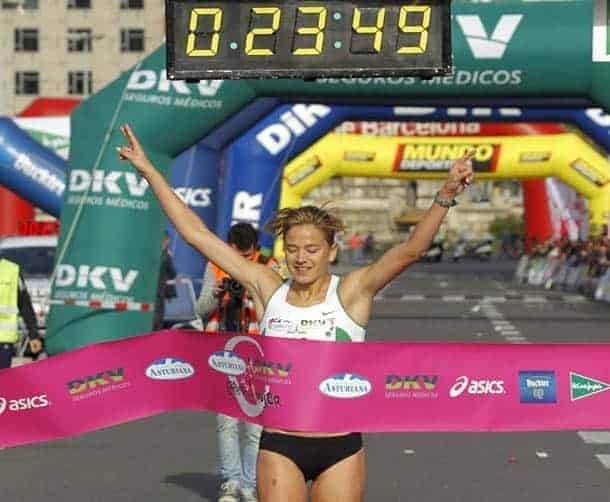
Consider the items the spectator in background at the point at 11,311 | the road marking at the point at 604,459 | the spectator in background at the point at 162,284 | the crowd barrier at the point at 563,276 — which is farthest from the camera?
the crowd barrier at the point at 563,276

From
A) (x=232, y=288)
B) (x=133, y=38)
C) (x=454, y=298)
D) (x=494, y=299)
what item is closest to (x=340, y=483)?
(x=232, y=288)

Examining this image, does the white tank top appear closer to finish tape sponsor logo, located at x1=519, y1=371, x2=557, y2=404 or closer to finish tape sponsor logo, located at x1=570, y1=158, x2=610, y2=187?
finish tape sponsor logo, located at x1=519, y1=371, x2=557, y2=404

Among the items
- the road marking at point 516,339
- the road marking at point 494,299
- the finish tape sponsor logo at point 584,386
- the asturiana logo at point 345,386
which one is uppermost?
the asturiana logo at point 345,386

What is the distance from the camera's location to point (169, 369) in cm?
744

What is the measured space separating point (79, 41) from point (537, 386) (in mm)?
96693

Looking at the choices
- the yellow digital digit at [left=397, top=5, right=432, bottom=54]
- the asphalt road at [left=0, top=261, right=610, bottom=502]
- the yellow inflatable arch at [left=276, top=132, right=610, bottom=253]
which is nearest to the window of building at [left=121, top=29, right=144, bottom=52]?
the yellow inflatable arch at [left=276, top=132, right=610, bottom=253]

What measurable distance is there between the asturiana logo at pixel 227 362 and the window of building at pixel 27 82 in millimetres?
97094

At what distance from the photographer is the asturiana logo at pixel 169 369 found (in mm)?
7352

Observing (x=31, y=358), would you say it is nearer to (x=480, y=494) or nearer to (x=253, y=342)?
(x=480, y=494)

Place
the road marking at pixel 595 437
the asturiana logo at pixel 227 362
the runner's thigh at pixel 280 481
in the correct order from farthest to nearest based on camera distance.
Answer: the road marking at pixel 595 437, the asturiana logo at pixel 227 362, the runner's thigh at pixel 280 481

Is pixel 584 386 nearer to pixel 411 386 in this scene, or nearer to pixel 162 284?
pixel 411 386

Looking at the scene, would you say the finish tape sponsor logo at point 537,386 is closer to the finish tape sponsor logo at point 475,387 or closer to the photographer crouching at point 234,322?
the finish tape sponsor logo at point 475,387

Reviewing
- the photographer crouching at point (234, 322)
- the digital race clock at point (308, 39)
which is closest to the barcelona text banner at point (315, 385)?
the photographer crouching at point (234, 322)

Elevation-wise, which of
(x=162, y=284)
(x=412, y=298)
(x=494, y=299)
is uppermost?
(x=162, y=284)
